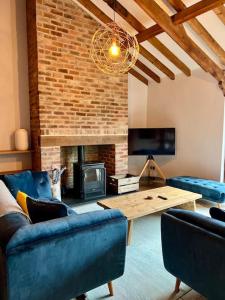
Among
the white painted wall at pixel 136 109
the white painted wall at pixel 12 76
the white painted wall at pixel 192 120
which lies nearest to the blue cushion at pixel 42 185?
the white painted wall at pixel 12 76

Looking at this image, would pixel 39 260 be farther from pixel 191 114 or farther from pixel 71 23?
pixel 191 114

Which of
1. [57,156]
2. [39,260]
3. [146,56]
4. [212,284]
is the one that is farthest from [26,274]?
[146,56]

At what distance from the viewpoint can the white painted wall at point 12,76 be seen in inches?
161

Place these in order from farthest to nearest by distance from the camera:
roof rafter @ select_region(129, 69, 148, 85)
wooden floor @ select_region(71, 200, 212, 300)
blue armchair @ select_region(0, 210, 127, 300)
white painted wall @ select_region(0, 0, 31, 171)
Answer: roof rafter @ select_region(129, 69, 148, 85), white painted wall @ select_region(0, 0, 31, 171), wooden floor @ select_region(71, 200, 212, 300), blue armchair @ select_region(0, 210, 127, 300)

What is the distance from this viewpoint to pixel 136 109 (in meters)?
6.06

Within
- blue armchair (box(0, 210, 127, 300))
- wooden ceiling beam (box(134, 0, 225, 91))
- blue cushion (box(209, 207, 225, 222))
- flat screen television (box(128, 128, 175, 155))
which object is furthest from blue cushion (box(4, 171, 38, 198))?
wooden ceiling beam (box(134, 0, 225, 91))

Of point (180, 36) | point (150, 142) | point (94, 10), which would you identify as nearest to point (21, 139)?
point (94, 10)

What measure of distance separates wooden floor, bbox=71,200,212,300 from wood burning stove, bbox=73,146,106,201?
5.21 ft

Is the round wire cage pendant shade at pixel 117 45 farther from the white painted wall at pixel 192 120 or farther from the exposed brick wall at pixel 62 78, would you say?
the white painted wall at pixel 192 120

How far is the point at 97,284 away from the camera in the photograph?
1.78m

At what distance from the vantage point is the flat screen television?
17.6ft

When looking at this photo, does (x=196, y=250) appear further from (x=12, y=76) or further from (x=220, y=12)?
(x=12, y=76)

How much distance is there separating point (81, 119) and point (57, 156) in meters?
0.85

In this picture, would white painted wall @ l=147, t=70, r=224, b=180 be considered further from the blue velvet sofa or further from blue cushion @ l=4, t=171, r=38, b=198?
blue cushion @ l=4, t=171, r=38, b=198
